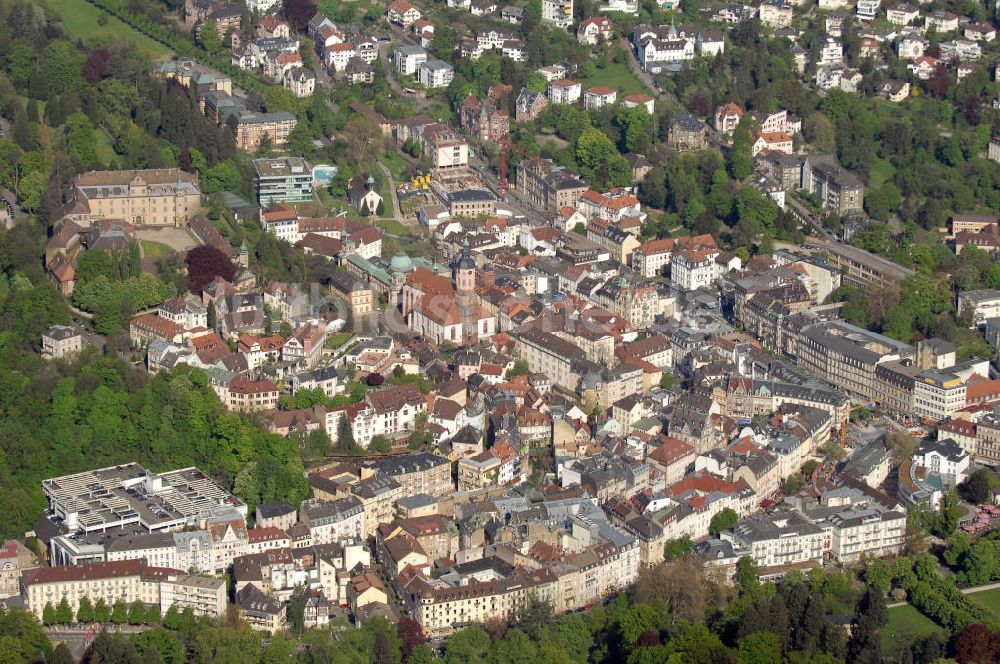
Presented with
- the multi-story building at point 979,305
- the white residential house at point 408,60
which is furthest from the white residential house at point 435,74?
the multi-story building at point 979,305

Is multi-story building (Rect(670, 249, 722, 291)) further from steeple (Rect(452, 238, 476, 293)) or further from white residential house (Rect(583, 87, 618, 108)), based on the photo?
white residential house (Rect(583, 87, 618, 108))

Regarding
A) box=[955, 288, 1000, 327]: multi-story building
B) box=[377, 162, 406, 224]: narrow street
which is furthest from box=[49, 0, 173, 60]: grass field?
box=[955, 288, 1000, 327]: multi-story building

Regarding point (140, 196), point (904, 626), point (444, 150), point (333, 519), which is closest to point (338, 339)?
point (140, 196)

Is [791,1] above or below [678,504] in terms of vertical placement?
above

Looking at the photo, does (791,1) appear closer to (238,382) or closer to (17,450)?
(238,382)

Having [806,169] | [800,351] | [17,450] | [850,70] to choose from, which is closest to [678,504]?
[800,351]

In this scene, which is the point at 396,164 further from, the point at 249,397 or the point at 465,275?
the point at 249,397
